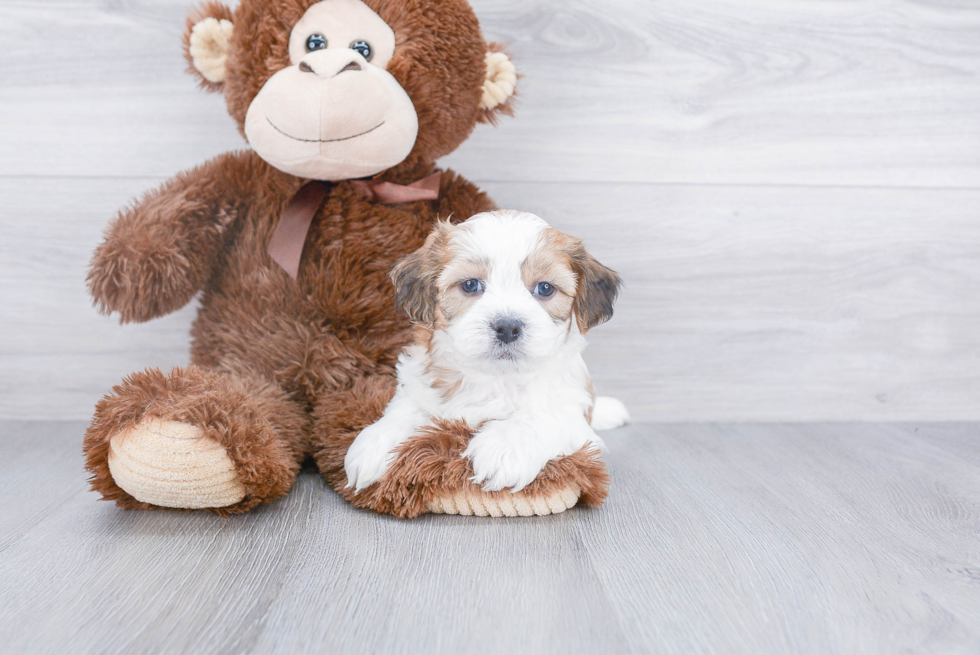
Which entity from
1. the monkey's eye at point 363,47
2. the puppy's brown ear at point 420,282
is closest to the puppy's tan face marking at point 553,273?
the puppy's brown ear at point 420,282

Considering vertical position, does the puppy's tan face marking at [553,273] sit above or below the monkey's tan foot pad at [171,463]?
above

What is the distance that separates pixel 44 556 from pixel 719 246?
1559mm

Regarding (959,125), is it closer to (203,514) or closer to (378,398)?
Result: (378,398)

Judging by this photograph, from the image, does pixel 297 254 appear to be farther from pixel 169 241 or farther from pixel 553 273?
pixel 553 273

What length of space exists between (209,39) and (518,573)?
45.2 inches

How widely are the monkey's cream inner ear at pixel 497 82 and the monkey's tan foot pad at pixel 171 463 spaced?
0.84m

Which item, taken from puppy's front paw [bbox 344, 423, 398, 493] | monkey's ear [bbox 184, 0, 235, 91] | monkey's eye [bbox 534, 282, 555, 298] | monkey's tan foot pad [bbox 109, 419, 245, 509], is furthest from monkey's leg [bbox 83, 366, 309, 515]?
monkey's ear [bbox 184, 0, 235, 91]

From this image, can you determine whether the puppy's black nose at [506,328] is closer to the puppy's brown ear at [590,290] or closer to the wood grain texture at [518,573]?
the puppy's brown ear at [590,290]

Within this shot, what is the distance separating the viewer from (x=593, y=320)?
1.29m

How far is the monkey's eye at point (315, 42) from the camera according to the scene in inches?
53.6

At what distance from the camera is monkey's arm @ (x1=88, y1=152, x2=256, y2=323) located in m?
1.38

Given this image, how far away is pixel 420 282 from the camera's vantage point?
125cm

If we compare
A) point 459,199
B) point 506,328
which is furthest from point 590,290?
point 459,199

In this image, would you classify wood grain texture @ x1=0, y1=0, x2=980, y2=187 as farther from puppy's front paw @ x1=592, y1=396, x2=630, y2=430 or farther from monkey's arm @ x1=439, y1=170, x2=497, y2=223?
puppy's front paw @ x1=592, y1=396, x2=630, y2=430
